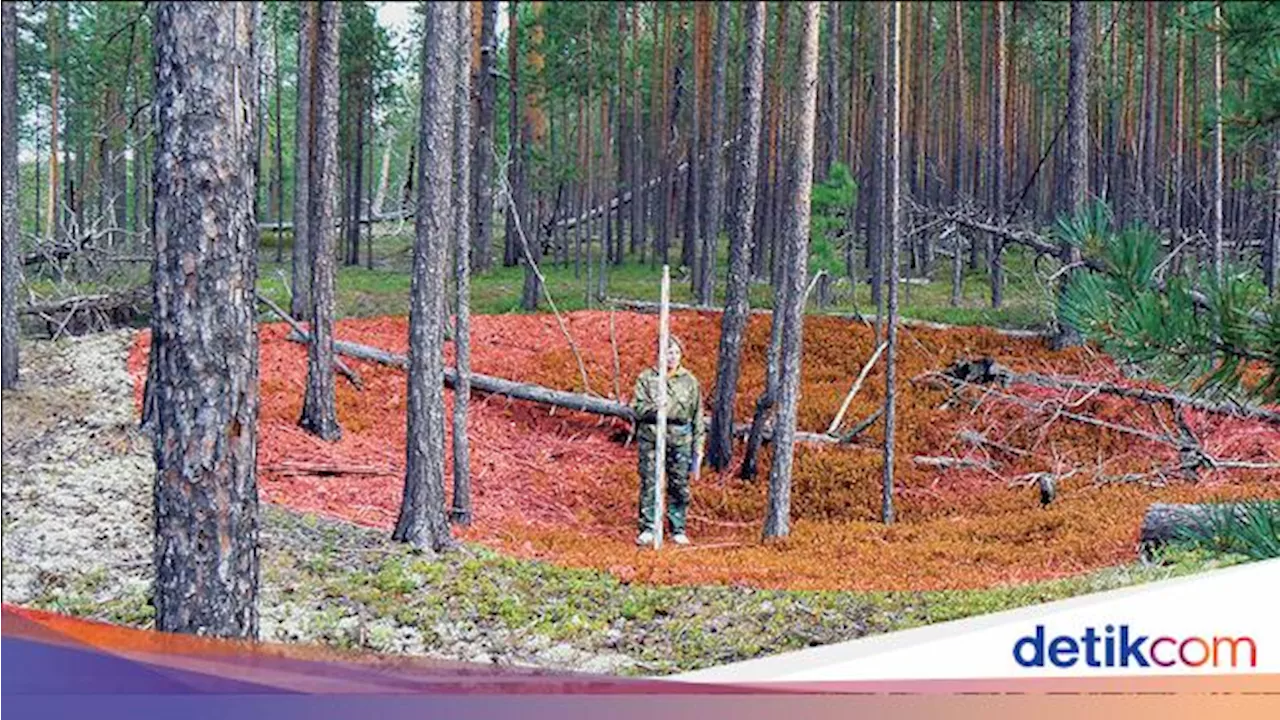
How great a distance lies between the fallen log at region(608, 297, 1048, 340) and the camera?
3414mm

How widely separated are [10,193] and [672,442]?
181cm

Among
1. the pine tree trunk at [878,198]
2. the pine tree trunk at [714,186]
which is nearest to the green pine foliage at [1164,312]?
the pine tree trunk at [878,198]

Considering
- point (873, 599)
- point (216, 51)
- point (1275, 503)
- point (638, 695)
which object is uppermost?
point (216, 51)

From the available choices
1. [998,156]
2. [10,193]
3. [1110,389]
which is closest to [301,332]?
[10,193]

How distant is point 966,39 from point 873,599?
144 centimetres

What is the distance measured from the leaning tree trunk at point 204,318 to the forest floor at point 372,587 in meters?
0.21

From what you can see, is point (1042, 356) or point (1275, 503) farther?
point (1042, 356)

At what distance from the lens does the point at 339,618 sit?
10.3 ft

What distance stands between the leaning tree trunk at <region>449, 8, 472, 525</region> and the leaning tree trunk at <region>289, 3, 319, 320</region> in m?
0.40

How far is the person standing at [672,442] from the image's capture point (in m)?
3.49

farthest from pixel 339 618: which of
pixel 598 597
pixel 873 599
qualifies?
pixel 873 599

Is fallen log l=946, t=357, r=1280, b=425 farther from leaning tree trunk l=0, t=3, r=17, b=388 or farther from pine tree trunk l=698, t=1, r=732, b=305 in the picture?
leaning tree trunk l=0, t=3, r=17, b=388

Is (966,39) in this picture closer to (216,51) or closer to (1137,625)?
(1137,625)

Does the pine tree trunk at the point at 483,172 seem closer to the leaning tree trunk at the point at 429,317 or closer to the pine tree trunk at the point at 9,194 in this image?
the leaning tree trunk at the point at 429,317
